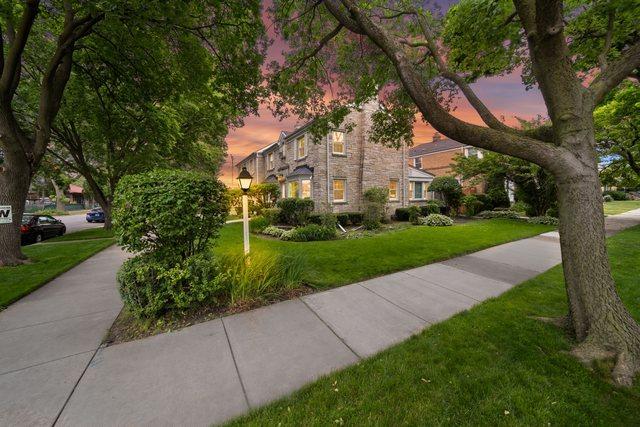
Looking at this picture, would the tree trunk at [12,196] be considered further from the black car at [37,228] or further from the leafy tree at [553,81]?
the leafy tree at [553,81]

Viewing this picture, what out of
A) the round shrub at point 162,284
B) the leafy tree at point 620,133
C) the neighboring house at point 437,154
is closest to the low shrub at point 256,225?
the round shrub at point 162,284

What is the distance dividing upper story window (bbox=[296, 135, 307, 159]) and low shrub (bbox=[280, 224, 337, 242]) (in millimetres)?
7774

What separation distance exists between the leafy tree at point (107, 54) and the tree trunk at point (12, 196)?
2 cm

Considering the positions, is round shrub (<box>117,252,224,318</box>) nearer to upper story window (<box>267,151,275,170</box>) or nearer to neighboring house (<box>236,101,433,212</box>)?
neighboring house (<box>236,101,433,212</box>)

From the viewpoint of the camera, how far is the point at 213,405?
236cm

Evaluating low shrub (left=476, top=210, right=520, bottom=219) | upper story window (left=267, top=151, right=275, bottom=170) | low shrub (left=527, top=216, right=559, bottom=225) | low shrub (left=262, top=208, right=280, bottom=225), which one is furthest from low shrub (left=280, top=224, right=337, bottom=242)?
upper story window (left=267, top=151, right=275, bottom=170)

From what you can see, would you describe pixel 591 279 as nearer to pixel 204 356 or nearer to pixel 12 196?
pixel 204 356

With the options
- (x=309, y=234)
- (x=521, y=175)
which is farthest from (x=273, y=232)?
(x=521, y=175)

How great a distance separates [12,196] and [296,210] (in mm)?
10799

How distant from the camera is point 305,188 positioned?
16.9m

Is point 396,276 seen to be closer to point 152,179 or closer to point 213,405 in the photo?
point 213,405

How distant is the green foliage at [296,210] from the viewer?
1475 cm

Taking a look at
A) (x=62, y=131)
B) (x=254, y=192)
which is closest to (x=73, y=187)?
(x=62, y=131)

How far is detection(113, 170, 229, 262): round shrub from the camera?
3811mm
